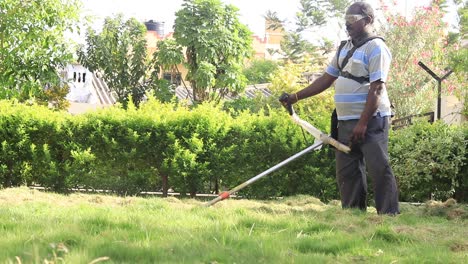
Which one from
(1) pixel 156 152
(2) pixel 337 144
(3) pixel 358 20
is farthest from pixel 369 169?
(1) pixel 156 152

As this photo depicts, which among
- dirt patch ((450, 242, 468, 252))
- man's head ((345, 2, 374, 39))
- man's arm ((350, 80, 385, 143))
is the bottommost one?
dirt patch ((450, 242, 468, 252))

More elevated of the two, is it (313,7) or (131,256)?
(313,7)

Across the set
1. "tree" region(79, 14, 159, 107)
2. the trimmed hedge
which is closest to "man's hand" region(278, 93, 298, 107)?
the trimmed hedge

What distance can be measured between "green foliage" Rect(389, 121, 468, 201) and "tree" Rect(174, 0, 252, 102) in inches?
415

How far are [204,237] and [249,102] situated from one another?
16614mm

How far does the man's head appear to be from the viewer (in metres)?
5.94

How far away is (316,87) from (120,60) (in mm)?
17305

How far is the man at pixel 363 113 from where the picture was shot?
5750mm

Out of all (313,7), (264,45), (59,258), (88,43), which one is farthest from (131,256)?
(264,45)

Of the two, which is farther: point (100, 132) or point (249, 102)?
point (249, 102)

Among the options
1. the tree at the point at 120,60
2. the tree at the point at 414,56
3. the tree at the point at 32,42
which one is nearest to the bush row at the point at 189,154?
the tree at the point at 32,42

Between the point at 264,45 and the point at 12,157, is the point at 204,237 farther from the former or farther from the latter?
the point at 264,45

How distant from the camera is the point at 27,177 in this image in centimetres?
920

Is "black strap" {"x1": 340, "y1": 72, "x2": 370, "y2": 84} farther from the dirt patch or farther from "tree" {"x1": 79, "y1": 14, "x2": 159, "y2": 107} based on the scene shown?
"tree" {"x1": 79, "y1": 14, "x2": 159, "y2": 107}
